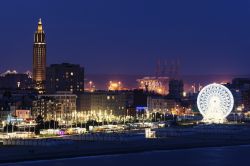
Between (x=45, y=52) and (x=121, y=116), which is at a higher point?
(x=45, y=52)

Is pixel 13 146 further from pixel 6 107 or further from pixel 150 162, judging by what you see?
pixel 6 107

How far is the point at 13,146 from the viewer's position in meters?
39.8

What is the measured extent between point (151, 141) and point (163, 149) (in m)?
3.48

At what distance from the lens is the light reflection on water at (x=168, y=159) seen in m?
34.4

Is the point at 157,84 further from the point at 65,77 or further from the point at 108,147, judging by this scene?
the point at 108,147

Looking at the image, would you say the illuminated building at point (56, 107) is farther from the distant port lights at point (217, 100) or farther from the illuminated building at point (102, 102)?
the distant port lights at point (217, 100)

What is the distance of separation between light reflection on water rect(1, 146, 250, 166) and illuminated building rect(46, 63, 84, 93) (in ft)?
181

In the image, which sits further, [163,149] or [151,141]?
[151,141]

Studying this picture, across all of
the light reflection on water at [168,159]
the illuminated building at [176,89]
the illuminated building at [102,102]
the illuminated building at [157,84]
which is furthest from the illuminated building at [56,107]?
the illuminated building at [157,84]

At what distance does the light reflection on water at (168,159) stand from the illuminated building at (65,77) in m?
55.2

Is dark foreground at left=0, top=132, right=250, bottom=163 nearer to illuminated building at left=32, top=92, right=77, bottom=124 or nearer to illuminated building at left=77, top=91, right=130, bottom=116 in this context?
illuminated building at left=32, top=92, right=77, bottom=124

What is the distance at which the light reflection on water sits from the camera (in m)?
34.4

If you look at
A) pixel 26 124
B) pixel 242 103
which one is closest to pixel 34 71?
pixel 242 103

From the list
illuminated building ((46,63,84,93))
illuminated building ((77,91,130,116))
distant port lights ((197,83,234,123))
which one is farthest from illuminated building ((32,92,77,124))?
illuminated building ((46,63,84,93))
